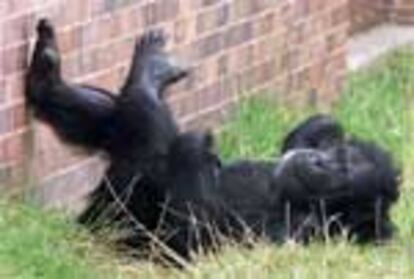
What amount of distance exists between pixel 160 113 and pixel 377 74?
4.12m

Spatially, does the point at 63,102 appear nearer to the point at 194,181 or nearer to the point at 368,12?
the point at 194,181

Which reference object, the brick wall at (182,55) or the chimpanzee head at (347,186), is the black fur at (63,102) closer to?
the brick wall at (182,55)

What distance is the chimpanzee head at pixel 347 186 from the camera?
7.12 metres

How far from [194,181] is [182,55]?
152 cm

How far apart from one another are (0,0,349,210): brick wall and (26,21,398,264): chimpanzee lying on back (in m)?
0.15

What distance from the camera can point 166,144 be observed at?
7.25m

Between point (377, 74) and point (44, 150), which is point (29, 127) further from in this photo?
point (377, 74)

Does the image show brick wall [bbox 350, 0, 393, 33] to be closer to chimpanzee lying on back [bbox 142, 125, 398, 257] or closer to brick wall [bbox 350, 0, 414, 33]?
brick wall [bbox 350, 0, 414, 33]

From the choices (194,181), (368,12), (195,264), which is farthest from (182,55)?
(368,12)

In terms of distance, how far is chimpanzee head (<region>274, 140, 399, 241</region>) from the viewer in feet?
23.4

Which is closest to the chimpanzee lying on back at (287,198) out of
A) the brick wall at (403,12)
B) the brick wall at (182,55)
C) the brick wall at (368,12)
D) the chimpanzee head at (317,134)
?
the chimpanzee head at (317,134)

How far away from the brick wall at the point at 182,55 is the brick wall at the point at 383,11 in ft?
6.91

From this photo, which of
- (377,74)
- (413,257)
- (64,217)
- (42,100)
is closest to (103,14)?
(42,100)

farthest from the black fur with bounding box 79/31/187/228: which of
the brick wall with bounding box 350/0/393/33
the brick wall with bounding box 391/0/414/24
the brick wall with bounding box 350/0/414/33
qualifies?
the brick wall with bounding box 391/0/414/24
